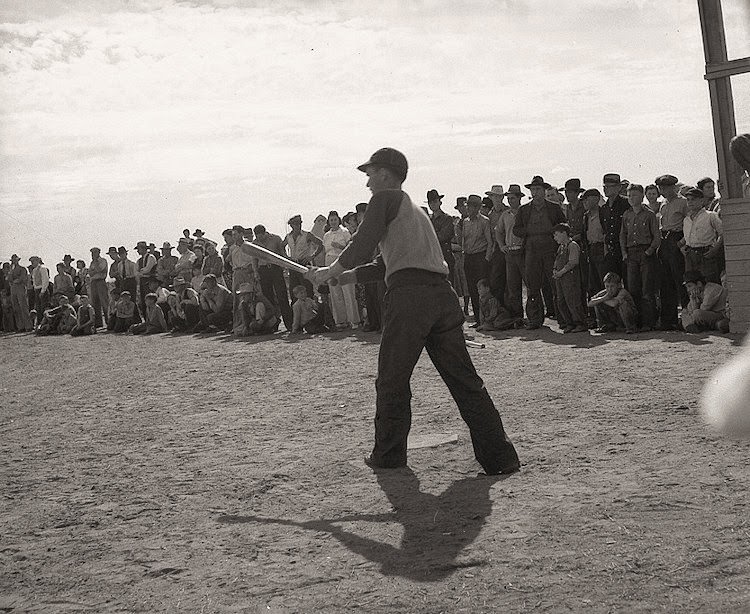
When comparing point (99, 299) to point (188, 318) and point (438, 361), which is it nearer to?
point (188, 318)

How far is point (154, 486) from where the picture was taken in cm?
650

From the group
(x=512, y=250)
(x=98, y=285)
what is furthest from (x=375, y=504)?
(x=98, y=285)

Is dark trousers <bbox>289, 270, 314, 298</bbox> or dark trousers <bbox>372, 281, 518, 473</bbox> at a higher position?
dark trousers <bbox>289, 270, 314, 298</bbox>

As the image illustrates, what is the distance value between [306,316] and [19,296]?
13.1m

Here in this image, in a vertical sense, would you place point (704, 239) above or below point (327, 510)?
above

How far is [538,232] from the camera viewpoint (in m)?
14.3

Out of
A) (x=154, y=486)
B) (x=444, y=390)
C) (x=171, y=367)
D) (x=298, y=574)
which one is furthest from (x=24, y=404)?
(x=298, y=574)

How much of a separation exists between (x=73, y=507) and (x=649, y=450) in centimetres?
354

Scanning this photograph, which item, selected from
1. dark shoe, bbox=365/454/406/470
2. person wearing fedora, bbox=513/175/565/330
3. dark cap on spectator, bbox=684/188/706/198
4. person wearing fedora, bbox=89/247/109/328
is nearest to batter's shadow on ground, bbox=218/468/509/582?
dark shoe, bbox=365/454/406/470

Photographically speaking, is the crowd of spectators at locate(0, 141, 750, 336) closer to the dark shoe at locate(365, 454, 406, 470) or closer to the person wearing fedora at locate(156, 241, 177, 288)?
the person wearing fedora at locate(156, 241, 177, 288)

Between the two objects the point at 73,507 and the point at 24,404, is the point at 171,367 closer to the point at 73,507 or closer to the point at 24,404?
the point at 24,404

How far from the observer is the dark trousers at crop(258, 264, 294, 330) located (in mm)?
18469

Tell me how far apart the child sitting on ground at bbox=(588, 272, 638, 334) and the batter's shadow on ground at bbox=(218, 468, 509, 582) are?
7.48m

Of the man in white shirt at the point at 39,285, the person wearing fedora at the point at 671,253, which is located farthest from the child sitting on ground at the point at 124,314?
the person wearing fedora at the point at 671,253
